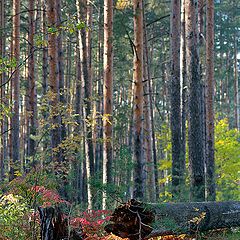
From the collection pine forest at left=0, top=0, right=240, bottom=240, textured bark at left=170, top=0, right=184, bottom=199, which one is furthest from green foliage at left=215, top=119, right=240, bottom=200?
textured bark at left=170, top=0, right=184, bottom=199

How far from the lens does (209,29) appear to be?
17.2 m

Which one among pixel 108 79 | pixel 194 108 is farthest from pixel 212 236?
pixel 108 79

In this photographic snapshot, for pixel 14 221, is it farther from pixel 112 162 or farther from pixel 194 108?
pixel 112 162

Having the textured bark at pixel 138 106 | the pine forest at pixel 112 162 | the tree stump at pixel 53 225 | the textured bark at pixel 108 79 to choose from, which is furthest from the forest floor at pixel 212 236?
the textured bark at pixel 108 79

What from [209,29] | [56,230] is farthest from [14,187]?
[209,29]

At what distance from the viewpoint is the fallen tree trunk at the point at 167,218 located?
671 centimetres

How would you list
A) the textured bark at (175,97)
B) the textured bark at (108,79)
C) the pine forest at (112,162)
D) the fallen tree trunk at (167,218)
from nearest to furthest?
the fallen tree trunk at (167,218)
the pine forest at (112,162)
the textured bark at (108,79)
the textured bark at (175,97)

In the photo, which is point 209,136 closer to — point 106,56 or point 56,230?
point 106,56

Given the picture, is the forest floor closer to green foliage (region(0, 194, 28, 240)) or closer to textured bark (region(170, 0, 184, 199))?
green foliage (region(0, 194, 28, 240))

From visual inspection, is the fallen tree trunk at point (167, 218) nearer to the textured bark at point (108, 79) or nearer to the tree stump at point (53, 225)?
the tree stump at point (53, 225)

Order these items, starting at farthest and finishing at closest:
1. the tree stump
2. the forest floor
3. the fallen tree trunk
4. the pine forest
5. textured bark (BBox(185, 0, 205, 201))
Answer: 1. textured bark (BBox(185, 0, 205, 201))
2. the forest floor
3. the pine forest
4. the fallen tree trunk
5. the tree stump

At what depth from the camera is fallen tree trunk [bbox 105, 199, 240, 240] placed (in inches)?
264

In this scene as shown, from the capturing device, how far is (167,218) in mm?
7406

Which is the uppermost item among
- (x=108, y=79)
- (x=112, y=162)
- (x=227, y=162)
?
(x=108, y=79)
